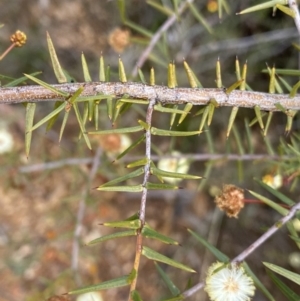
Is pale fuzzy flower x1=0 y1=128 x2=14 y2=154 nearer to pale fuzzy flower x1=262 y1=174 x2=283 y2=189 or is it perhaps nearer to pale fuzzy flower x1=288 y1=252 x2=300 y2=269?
pale fuzzy flower x1=262 y1=174 x2=283 y2=189

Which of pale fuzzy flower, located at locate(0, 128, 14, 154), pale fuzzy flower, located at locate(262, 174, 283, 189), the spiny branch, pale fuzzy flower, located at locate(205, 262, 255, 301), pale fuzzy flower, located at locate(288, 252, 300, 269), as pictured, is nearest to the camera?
the spiny branch

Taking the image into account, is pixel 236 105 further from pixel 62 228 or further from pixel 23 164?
pixel 62 228

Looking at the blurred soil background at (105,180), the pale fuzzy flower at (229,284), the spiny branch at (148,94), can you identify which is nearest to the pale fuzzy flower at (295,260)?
the blurred soil background at (105,180)

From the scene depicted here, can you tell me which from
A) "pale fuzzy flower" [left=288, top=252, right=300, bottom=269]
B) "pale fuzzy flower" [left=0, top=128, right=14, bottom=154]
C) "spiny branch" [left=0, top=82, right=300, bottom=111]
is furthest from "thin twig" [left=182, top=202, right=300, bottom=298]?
"pale fuzzy flower" [left=288, top=252, right=300, bottom=269]

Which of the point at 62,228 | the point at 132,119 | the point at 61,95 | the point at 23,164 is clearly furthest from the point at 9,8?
the point at 61,95

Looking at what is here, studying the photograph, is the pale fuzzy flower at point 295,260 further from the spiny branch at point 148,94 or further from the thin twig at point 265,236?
the spiny branch at point 148,94

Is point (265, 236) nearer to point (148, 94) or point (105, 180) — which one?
point (148, 94)
